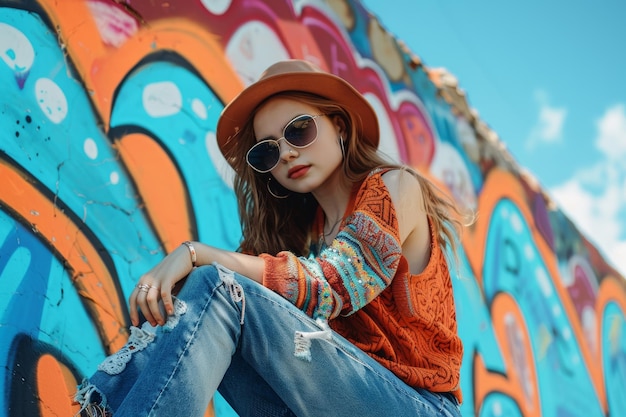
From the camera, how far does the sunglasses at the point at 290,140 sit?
7.06ft

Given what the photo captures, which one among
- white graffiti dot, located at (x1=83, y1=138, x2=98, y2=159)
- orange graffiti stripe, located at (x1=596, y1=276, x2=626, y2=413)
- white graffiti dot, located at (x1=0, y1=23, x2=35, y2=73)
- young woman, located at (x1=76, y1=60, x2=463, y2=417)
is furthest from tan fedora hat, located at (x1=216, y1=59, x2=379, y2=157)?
orange graffiti stripe, located at (x1=596, y1=276, x2=626, y2=413)

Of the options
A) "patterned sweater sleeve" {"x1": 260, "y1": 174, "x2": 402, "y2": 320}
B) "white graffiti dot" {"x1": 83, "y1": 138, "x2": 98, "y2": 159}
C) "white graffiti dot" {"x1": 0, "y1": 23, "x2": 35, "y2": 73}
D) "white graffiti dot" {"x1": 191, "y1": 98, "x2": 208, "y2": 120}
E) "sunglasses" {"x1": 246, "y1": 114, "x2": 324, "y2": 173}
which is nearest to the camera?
"patterned sweater sleeve" {"x1": 260, "y1": 174, "x2": 402, "y2": 320}

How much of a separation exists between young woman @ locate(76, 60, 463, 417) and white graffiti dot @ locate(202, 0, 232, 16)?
136 cm

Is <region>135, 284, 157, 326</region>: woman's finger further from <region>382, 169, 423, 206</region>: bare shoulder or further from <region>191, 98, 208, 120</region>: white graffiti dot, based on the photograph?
<region>191, 98, 208, 120</region>: white graffiti dot

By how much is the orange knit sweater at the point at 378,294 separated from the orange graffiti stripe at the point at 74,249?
0.99m

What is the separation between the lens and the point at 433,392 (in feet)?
6.34

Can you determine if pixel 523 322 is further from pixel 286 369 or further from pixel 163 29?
pixel 286 369

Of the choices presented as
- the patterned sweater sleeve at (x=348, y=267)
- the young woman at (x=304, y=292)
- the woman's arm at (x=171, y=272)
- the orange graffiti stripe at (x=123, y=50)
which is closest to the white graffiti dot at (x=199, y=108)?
the orange graffiti stripe at (x=123, y=50)

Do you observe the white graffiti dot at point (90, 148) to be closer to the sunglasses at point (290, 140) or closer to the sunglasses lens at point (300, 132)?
the sunglasses at point (290, 140)

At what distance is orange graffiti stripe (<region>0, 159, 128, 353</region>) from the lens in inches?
93.7

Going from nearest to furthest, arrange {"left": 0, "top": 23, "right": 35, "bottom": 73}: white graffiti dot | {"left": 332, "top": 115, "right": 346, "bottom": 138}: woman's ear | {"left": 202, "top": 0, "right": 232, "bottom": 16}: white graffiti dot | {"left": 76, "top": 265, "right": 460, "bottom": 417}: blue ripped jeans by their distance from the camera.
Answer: {"left": 76, "top": 265, "right": 460, "bottom": 417}: blue ripped jeans, {"left": 332, "top": 115, "right": 346, "bottom": 138}: woman's ear, {"left": 0, "top": 23, "right": 35, "bottom": 73}: white graffiti dot, {"left": 202, "top": 0, "right": 232, "bottom": 16}: white graffiti dot

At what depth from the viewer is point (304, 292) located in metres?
1.72

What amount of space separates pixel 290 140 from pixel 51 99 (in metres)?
1.01

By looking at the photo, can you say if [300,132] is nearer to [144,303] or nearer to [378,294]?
[378,294]
